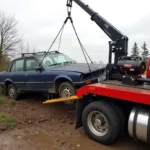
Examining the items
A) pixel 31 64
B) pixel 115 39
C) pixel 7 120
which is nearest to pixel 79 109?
pixel 115 39

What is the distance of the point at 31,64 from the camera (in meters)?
8.78

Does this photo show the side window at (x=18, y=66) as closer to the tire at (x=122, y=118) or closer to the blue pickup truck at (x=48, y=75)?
the blue pickup truck at (x=48, y=75)

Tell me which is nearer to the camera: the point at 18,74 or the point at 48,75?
the point at 48,75

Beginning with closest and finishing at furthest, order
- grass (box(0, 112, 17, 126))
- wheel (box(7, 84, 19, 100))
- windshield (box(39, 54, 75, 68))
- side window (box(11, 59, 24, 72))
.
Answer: grass (box(0, 112, 17, 126)) < windshield (box(39, 54, 75, 68)) < side window (box(11, 59, 24, 72)) < wheel (box(7, 84, 19, 100))

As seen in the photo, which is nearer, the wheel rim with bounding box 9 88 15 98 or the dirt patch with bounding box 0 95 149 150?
the dirt patch with bounding box 0 95 149 150

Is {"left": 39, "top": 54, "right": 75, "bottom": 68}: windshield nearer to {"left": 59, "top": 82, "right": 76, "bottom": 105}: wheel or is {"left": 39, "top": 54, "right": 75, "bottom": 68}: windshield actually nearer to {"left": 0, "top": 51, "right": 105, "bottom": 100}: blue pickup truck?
{"left": 0, "top": 51, "right": 105, "bottom": 100}: blue pickup truck

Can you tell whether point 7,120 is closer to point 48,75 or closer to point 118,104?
point 48,75

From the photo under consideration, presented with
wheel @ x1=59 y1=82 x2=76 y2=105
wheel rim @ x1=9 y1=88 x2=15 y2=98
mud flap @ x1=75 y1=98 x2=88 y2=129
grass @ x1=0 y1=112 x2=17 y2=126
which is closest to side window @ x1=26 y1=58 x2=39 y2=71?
wheel rim @ x1=9 y1=88 x2=15 y2=98

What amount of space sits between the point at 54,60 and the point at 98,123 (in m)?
3.86

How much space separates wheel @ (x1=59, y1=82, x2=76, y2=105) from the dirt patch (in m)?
0.62

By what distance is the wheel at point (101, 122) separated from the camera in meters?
4.96

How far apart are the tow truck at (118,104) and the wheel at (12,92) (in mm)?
4559

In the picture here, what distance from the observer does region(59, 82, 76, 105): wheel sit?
7191mm

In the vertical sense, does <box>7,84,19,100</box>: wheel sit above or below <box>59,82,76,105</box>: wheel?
below
